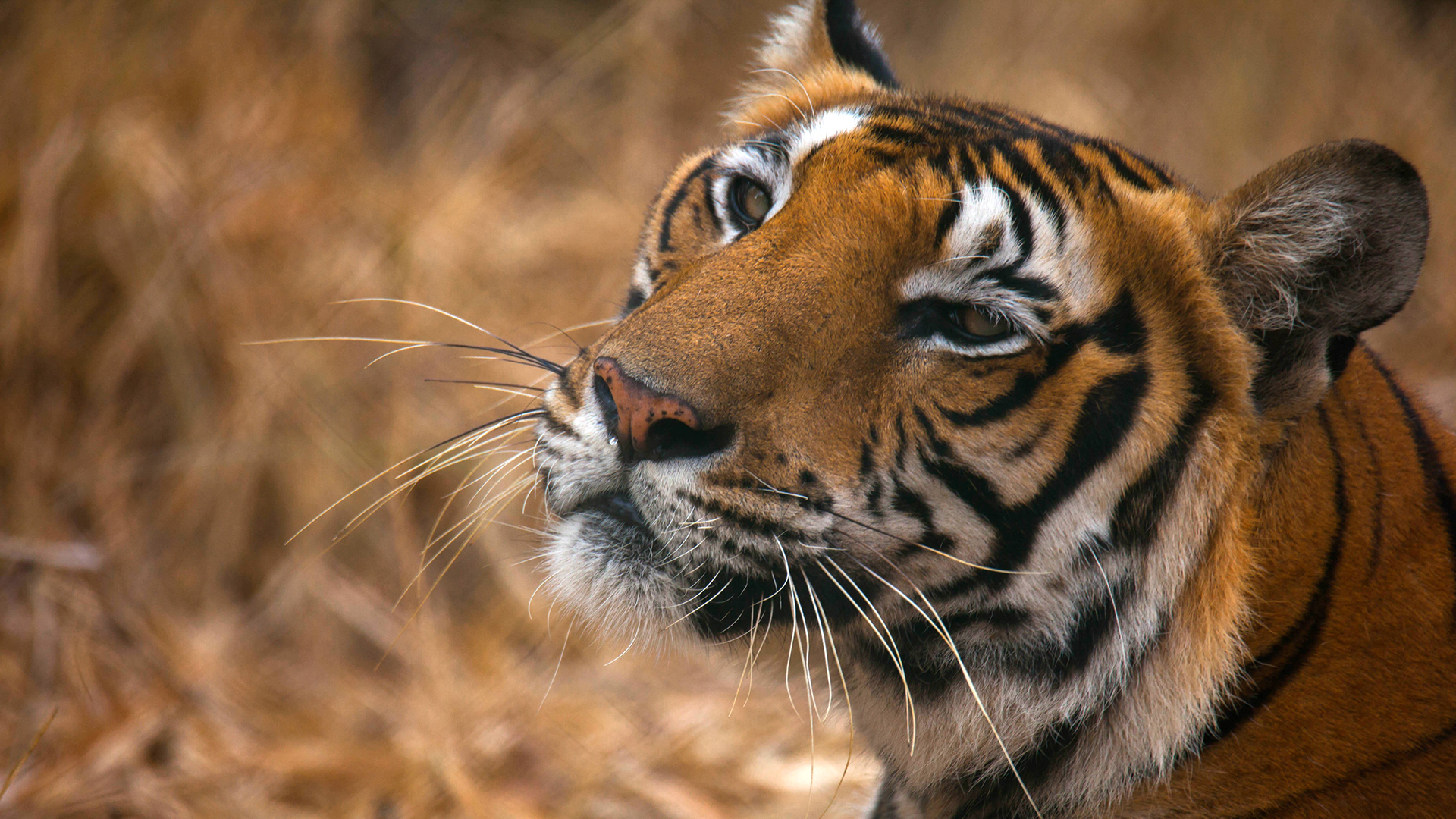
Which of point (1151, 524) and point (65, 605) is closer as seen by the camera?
point (1151, 524)

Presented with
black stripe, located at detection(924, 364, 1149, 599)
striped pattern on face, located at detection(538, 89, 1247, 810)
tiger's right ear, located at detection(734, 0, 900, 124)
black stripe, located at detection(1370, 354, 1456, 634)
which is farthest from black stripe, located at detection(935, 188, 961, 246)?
black stripe, located at detection(1370, 354, 1456, 634)

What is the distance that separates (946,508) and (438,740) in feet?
4.68

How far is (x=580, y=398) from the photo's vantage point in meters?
1.15

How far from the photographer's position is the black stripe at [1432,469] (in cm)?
117

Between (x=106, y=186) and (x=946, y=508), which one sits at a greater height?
(x=106, y=186)

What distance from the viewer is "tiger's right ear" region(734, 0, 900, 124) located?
1645 millimetres

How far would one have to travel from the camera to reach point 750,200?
135 cm

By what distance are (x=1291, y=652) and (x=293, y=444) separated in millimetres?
2364

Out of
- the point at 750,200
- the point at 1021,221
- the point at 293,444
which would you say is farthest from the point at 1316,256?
the point at 293,444

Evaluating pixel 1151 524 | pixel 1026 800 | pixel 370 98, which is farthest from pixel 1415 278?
pixel 370 98

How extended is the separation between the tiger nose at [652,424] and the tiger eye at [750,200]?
37 centimetres

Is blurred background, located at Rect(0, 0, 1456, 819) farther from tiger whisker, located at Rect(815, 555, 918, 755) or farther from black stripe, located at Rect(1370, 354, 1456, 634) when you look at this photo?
black stripe, located at Rect(1370, 354, 1456, 634)

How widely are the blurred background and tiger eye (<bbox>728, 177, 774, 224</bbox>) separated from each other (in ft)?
1.59

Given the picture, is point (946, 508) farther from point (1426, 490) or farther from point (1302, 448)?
point (1426, 490)
